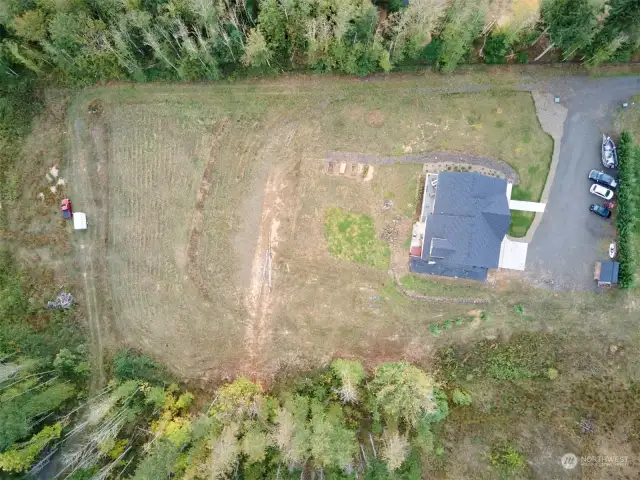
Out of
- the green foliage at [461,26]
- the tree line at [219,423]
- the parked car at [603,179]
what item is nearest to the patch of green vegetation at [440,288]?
the tree line at [219,423]

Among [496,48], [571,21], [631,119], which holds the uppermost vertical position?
[571,21]

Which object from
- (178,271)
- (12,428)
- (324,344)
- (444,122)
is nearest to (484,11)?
(444,122)

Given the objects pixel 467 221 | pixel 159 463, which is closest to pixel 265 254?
pixel 467 221

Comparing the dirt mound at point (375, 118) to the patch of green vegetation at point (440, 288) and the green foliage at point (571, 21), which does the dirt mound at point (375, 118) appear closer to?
the patch of green vegetation at point (440, 288)

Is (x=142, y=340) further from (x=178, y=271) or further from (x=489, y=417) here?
(x=489, y=417)

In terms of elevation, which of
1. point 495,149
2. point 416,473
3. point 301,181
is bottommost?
point 416,473

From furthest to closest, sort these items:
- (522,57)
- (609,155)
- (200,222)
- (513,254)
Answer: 1. (200,222)
2. (522,57)
3. (513,254)
4. (609,155)

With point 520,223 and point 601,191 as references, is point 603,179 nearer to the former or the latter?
point 601,191
